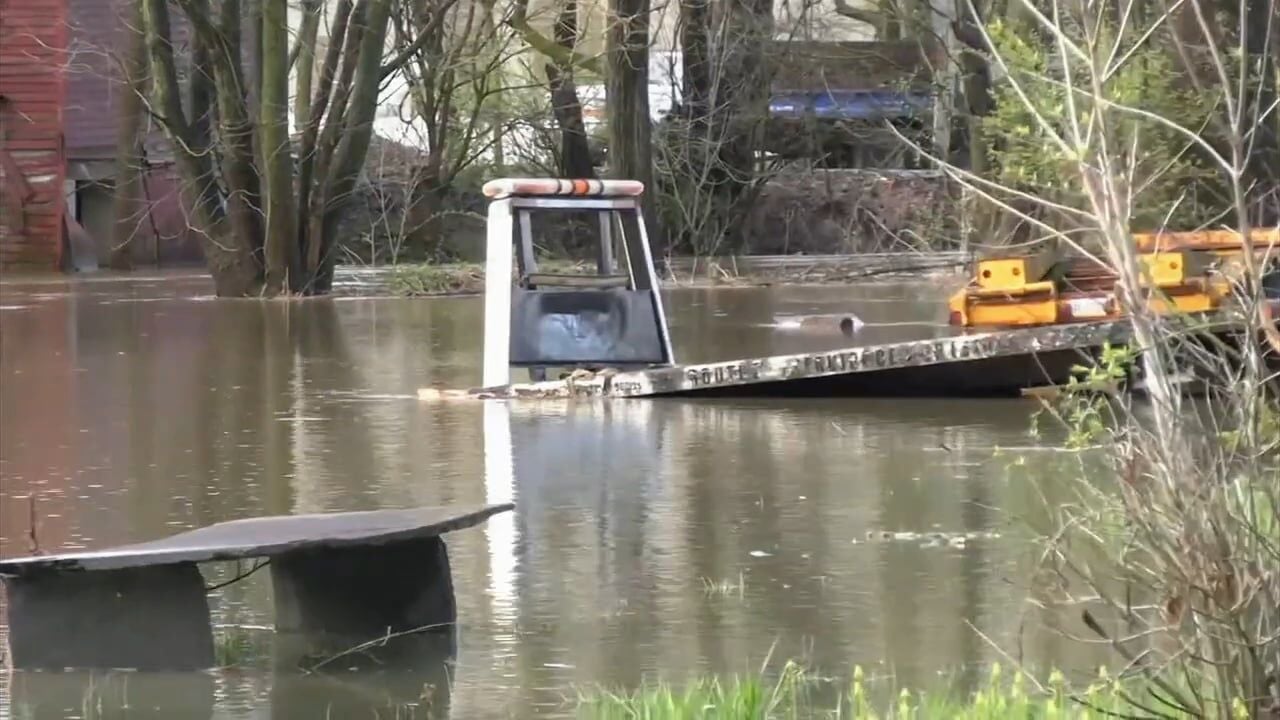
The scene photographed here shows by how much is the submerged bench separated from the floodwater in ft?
0.30

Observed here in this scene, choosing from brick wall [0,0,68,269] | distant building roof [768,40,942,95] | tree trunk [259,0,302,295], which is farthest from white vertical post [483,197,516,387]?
brick wall [0,0,68,269]

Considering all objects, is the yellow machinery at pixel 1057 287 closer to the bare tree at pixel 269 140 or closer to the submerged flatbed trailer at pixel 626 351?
the submerged flatbed trailer at pixel 626 351

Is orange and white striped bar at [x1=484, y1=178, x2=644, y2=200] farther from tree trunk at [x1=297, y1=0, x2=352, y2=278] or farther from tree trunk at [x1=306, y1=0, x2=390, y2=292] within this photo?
tree trunk at [x1=297, y1=0, x2=352, y2=278]

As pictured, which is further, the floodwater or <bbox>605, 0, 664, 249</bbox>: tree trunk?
<bbox>605, 0, 664, 249</bbox>: tree trunk

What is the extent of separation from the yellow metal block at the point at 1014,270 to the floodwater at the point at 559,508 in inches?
65.4

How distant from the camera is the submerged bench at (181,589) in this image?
211 inches

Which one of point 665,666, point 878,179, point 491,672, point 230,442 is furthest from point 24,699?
point 878,179

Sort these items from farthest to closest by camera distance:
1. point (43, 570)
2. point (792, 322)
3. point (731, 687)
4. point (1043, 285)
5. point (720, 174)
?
1. point (720, 174)
2. point (792, 322)
3. point (1043, 285)
4. point (43, 570)
5. point (731, 687)

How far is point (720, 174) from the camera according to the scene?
34.0 metres

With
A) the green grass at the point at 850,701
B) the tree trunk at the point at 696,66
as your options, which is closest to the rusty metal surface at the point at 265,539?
the green grass at the point at 850,701

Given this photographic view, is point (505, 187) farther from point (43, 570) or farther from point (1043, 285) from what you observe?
point (43, 570)

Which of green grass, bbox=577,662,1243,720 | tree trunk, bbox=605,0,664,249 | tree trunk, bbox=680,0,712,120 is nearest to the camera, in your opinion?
green grass, bbox=577,662,1243,720

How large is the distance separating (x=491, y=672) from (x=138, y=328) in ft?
47.0

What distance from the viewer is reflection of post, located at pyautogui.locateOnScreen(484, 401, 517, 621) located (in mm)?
6406
